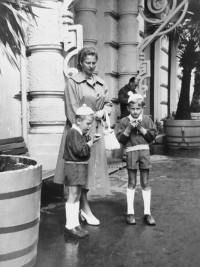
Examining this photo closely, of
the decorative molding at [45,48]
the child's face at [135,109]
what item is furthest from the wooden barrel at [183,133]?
the child's face at [135,109]

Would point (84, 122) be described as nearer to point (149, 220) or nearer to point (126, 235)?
point (126, 235)

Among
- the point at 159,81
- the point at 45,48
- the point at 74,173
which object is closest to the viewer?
the point at 74,173

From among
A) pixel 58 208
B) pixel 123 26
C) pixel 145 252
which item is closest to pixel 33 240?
pixel 145 252

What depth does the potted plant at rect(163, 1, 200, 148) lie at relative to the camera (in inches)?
393

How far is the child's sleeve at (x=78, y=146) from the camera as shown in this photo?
117 inches

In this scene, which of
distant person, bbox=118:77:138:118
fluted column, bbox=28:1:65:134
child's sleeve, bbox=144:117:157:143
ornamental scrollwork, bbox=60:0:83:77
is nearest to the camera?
child's sleeve, bbox=144:117:157:143

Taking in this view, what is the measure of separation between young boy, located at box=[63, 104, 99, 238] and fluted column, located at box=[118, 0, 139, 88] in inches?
184

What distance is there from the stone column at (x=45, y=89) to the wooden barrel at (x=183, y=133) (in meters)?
5.31

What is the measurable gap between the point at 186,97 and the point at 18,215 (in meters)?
10.1

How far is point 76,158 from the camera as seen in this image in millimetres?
3057

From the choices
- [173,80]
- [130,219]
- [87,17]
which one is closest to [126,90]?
[87,17]

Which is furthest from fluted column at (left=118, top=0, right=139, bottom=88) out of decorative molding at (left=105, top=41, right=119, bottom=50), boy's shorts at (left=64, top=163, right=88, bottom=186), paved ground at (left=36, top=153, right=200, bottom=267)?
boy's shorts at (left=64, top=163, right=88, bottom=186)

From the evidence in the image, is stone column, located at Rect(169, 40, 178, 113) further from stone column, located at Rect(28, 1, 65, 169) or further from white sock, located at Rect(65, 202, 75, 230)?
white sock, located at Rect(65, 202, 75, 230)

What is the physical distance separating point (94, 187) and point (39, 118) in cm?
216
